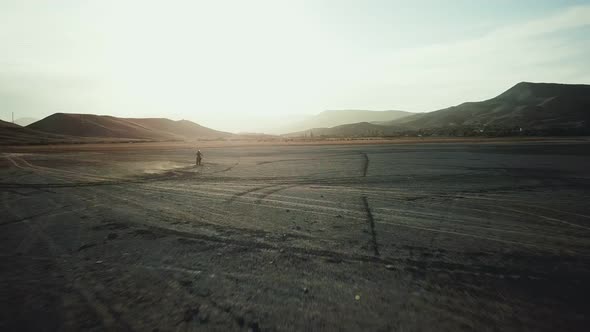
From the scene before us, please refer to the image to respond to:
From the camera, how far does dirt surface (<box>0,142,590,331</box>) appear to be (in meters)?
3.75

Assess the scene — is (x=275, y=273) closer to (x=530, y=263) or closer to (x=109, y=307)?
(x=109, y=307)

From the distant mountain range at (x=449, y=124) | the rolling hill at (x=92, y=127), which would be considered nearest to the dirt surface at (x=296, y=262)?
the distant mountain range at (x=449, y=124)

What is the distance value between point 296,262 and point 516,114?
165 metres

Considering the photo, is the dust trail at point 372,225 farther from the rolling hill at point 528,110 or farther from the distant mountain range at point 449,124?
the rolling hill at point 528,110

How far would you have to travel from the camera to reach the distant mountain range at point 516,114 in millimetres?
113688

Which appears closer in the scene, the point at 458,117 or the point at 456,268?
the point at 456,268

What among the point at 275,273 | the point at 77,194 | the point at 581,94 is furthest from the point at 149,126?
the point at 581,94

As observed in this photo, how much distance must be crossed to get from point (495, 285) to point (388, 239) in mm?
2158

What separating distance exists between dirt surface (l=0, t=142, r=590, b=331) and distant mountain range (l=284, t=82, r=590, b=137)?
92150 mm

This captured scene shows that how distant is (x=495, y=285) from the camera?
4.50 m

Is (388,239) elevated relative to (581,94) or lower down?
lower down

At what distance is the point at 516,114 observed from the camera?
5472 inches

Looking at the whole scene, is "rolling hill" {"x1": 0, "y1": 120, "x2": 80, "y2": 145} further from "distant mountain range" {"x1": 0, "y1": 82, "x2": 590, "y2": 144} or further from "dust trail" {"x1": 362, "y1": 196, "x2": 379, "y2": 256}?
"dust trail" {"x1": 362, "y1": 196, "x2": 379, "y2": 256}

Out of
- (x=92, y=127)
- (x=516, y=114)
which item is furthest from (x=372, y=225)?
(x=516, y=114)
